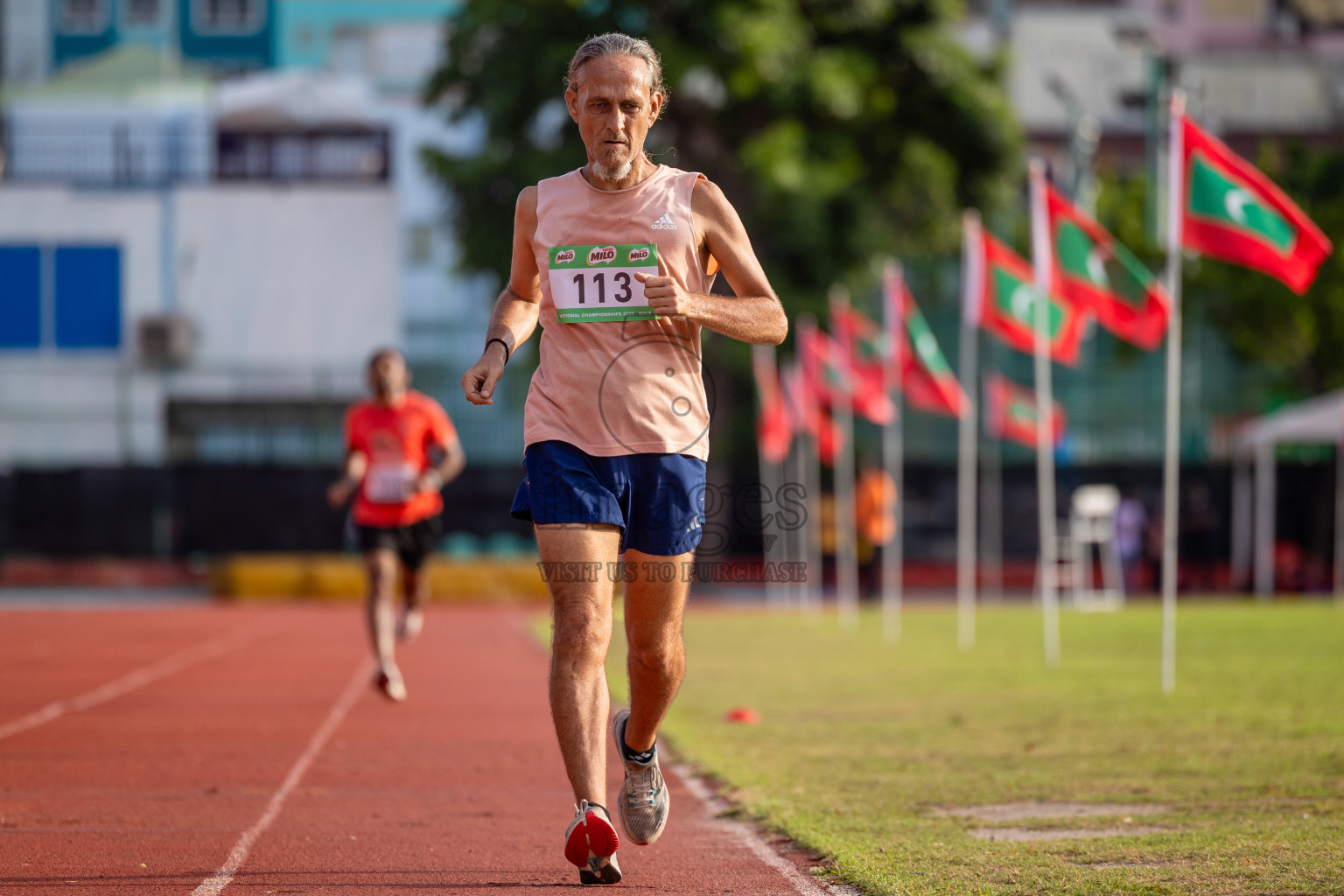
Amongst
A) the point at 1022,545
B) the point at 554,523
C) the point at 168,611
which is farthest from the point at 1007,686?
the point at 1022,545

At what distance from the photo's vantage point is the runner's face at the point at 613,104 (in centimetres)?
509

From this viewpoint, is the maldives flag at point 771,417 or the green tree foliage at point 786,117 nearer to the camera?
the maldives flag at point 771,417

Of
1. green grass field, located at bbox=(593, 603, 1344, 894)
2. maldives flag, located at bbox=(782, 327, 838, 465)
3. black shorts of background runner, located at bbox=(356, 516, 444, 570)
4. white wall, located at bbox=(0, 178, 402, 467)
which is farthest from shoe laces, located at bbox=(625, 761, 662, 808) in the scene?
white wall, located at bbox=(0, 178, 402, 467)

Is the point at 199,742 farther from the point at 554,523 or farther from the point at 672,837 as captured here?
the point at 554,523

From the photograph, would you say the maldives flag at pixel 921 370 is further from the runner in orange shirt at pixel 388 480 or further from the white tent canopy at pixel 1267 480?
the white tent canopy at pixel 1267 480

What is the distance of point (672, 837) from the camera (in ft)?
20.6

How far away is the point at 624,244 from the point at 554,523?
0.82 m

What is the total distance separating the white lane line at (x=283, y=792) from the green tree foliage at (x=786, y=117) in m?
16.5

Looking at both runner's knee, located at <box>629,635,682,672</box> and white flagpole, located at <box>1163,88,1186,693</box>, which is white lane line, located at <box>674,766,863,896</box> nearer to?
runner's knee, located at <box>629,635,682,672</box>

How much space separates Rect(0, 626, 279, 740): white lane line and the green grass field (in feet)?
11.5

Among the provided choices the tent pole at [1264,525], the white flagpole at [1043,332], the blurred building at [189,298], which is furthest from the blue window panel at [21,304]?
the white flagpole at [1043,332]

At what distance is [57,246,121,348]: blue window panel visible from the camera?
37281 millimetres

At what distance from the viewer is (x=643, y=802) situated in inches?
208

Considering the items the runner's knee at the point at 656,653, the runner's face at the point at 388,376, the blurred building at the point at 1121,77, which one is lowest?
the runner's knee at the point at 656,653
